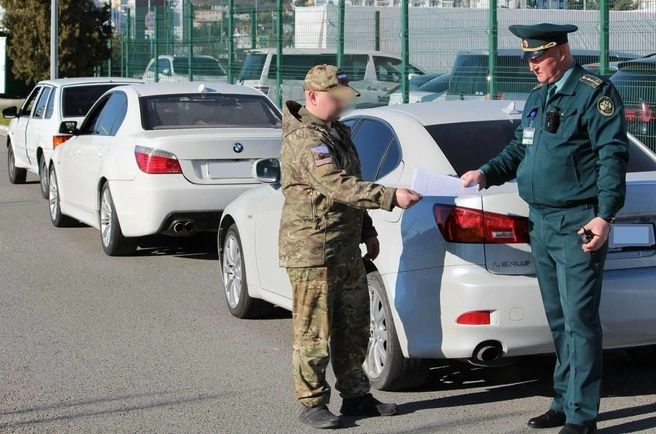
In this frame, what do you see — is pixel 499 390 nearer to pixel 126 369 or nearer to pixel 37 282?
pixel 126 369

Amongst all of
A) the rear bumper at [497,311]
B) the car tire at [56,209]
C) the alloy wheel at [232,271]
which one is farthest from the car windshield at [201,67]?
the rear bumper at [497,311]

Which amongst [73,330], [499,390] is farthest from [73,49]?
[499,390]

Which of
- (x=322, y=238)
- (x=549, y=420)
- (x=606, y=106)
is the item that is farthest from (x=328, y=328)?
(x=606, y=106)

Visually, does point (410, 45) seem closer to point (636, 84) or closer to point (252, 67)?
point (636, 84)

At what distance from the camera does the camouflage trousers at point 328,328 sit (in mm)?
5426

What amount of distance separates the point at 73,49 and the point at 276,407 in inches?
1097

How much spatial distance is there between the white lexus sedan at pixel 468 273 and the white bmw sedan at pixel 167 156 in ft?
13.5

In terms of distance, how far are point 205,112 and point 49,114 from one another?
4.92m

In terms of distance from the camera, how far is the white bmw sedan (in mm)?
10125

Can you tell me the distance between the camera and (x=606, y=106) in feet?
16.6

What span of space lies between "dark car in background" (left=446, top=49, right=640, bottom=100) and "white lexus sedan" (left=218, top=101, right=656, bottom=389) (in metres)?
8.40

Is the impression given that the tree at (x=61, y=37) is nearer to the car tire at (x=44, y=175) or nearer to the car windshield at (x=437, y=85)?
the car windshield at (x=437, y=85)

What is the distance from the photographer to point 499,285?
5.53 m

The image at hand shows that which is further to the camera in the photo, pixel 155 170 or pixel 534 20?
pixel 534 20
